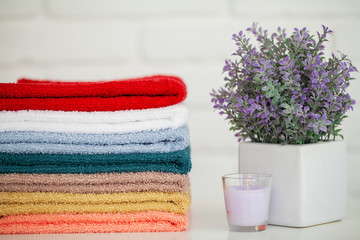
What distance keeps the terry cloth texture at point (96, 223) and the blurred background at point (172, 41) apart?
1.17ft

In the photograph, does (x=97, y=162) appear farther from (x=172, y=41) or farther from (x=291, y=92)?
(x=172, y=41)

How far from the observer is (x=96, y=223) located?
78cm

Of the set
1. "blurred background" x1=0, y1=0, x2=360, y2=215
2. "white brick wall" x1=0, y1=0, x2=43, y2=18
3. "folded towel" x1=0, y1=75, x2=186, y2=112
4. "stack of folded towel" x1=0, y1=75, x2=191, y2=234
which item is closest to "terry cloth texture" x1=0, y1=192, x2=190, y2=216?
"stack of folded towel" x1=0, y1=75, x2=191, y2=234

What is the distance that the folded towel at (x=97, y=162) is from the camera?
2.49 feet

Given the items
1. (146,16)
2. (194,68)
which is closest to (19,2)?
(146,16)

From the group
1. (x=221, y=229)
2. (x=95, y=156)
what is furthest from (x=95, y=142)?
(x=221, y=229)

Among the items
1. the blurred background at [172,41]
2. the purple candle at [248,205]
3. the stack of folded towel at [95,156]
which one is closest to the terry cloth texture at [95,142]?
the stack of folded towel at [95,156]

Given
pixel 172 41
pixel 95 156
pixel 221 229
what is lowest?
pixel 221 229

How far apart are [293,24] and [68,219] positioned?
0.65m

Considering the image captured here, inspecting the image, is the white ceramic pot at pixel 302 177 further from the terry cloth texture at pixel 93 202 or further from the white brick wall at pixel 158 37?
the white brick wall at pixel 158 37

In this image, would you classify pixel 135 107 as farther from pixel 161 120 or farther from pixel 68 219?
pixel 68 219

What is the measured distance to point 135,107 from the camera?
77 centimetres

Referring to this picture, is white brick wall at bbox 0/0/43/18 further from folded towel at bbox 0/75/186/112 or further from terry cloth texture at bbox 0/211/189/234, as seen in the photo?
terry cloth texture at bbox 0/211/189/234

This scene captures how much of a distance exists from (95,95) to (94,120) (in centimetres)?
4
